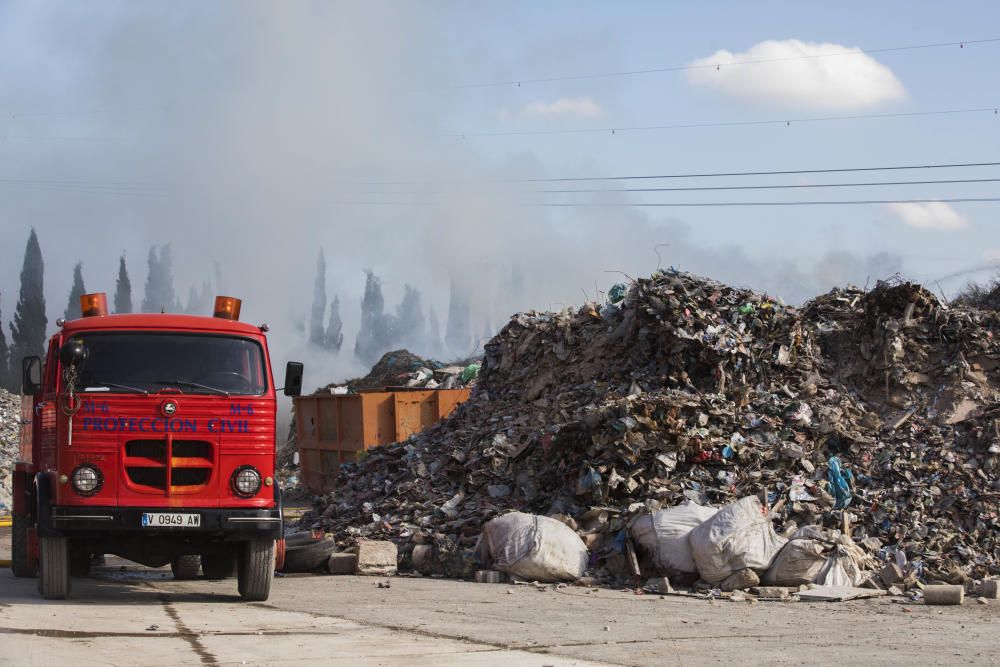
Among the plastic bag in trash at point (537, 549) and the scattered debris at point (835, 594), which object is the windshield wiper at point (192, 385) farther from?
the scattered debris at point (835, 594)

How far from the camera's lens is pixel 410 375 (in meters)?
26.0

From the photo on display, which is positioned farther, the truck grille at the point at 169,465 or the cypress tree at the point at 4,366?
the cypress tree at the point at 4,366

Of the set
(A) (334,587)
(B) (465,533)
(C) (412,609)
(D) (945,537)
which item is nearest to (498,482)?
(B) (465,533)

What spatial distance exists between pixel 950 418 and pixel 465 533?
237 inches

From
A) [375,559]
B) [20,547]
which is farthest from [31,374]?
[375,559]

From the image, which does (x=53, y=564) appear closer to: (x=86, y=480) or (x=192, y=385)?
(x=86, y=480)

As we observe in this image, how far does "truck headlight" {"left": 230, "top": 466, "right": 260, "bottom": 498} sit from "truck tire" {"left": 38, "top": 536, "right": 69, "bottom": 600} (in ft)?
4.90

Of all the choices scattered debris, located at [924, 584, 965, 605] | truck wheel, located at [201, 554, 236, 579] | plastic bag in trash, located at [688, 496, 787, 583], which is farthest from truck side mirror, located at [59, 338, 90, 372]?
scattered debris, located at [924, 584, 965, 605]

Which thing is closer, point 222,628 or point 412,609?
point 222,628

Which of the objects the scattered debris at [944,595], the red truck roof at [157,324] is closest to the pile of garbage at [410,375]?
the red truck roof at [157,324]

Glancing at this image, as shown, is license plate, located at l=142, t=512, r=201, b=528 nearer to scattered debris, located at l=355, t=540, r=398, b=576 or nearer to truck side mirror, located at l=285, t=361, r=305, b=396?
truck side mirror, located at l=285, t=361, r=305, b=396

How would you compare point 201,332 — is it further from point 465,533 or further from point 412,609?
point 465,533

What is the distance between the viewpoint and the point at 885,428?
12797 mm

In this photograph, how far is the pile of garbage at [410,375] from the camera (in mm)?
24297
